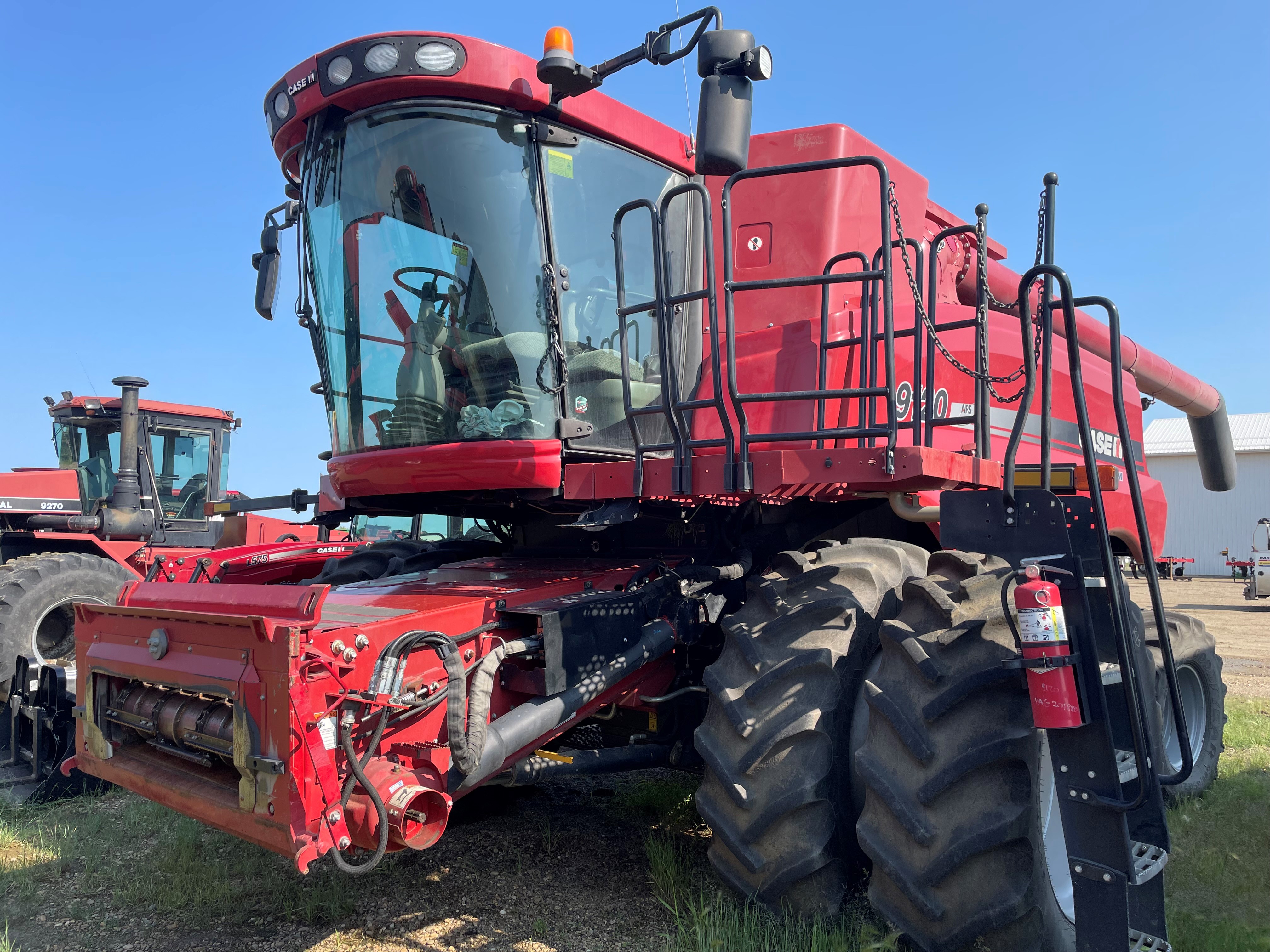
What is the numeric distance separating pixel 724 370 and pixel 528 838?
231 centimetres

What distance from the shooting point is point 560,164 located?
3801 mm

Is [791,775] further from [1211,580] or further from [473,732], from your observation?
[1211,580]

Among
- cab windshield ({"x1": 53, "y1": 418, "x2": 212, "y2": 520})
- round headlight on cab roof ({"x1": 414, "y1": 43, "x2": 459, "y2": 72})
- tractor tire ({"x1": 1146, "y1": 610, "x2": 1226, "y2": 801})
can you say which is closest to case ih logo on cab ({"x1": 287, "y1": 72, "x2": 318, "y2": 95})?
round headlight on cab roof ({"x1": 414, "y1": 43, "x2": 459, "y2": 72})

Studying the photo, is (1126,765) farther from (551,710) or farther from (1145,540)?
(551,710)

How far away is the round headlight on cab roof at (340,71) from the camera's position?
364 cm

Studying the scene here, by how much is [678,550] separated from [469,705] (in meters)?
1.61

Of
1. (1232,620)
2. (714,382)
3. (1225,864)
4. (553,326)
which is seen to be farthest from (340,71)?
(1232,620)

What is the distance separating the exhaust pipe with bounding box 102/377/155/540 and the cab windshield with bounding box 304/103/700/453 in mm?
5792

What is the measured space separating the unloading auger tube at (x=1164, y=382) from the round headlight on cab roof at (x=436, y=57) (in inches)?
100

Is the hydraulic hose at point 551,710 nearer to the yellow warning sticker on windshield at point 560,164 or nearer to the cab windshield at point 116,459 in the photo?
→ the yellow warning sticker on windshield at point 560,164

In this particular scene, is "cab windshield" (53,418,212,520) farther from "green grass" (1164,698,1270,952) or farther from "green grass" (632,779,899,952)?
"green grass" (1164,698,1270,952)

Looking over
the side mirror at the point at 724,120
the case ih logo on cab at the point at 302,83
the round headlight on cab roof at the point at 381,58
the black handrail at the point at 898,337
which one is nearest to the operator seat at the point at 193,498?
the case ih logo on cab at the point at 302,83

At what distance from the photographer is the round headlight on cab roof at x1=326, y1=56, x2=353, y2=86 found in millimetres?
3643

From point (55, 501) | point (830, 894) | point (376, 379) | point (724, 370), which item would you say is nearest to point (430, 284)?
point (376, 379)
